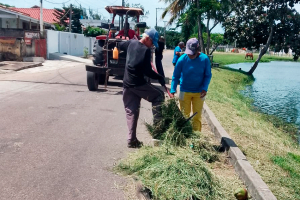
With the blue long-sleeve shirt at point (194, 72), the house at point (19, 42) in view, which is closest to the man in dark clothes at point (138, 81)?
the blue long-sleeve shirt at point (194, 72)

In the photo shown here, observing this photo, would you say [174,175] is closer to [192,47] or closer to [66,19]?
[192,47]

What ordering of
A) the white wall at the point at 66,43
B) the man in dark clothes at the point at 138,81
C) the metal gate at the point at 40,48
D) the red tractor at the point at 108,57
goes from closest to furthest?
1. the man in dark clothes at the point at 138,81
2. the red tractor at the point at 108,57
3. the metal gate at the point at 40,48
4. the white wall at the point at 66,43

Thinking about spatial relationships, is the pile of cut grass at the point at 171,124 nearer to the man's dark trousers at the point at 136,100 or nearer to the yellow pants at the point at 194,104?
the man's dark trousers at the point at 136,100

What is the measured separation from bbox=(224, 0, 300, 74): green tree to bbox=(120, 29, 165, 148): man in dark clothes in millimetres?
22880

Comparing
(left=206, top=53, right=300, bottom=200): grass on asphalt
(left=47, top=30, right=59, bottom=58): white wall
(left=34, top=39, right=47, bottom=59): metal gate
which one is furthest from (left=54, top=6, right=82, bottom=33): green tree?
(left=206, top=53, right=300, bottom=200): grass on asphalt

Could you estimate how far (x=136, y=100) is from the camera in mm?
6211

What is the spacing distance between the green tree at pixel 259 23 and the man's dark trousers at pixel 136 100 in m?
23.0

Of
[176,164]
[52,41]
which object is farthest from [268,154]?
[52,41]

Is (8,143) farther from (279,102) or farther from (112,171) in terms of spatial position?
(279,102)

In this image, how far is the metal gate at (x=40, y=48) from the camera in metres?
23.3

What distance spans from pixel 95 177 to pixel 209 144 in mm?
1979

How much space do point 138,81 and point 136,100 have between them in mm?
351

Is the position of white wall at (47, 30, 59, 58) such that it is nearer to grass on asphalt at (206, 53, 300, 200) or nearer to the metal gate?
the metal gate

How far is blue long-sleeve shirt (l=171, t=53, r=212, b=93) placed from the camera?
6258 millimetres
